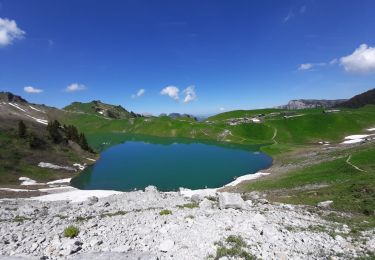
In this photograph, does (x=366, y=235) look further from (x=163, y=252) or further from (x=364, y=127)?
(x=364, y=127)

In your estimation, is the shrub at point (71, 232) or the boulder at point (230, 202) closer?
the shrub at point (71, 232)

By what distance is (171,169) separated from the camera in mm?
91688

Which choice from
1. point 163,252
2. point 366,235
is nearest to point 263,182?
point 366,235

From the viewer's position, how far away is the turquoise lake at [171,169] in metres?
75.0

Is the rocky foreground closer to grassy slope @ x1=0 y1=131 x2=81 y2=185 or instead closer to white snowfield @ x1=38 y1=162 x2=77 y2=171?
grassy slope @ x1=0 y1=131 x2=81 y2=185

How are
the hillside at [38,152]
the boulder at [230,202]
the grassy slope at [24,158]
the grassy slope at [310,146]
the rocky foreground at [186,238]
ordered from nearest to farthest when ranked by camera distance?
the rocky foreground at [186,238] < the boulder at [230,202] < the grassy slope at [310,146] < the grassy slope at [24,158] < the hillside at [38,152]

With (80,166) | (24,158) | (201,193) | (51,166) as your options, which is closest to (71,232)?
(201,193)

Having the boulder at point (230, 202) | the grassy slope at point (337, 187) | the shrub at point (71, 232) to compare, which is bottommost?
the grassy slope at point (337, 187)

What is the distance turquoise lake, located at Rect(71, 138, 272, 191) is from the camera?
75000mm

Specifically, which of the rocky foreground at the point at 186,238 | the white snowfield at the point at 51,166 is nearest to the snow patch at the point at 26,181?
the white snowfield at the point at 51,166

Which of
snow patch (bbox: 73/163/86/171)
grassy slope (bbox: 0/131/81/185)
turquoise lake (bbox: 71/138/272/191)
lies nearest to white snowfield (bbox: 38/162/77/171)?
grassy slope (bbox: 0/131/81/185)

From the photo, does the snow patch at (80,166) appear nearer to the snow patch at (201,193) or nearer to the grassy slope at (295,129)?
the snow patch at (201,193)

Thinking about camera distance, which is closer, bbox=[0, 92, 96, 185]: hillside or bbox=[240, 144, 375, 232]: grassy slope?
bbox=[240, 144, 375, 232]: grassy slope

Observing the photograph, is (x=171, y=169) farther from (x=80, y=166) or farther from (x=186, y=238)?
(x=186, y=238)
